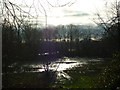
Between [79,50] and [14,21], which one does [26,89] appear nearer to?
[14,21]

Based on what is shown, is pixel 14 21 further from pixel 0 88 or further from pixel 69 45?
pixel 69 45

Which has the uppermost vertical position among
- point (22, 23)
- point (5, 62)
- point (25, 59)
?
point (22, 23)

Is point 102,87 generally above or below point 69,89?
above

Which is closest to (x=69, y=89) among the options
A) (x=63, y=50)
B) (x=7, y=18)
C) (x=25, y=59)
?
(x=7, y=18)

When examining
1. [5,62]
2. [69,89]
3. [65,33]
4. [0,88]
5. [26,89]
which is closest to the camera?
[0,88]

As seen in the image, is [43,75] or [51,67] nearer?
[43,75]

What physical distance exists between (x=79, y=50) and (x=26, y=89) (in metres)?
60.3

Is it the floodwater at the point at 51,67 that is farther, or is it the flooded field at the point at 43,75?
the floodwater at the point at 51,67

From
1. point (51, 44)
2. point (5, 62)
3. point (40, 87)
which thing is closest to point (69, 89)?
point (40, 87)

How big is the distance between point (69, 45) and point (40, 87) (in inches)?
3005

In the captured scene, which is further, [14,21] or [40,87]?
[40,87]

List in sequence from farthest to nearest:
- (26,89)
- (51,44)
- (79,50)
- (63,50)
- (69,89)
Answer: (51,44) < (63,50) < (79,50) < (69,89) < (26,89)

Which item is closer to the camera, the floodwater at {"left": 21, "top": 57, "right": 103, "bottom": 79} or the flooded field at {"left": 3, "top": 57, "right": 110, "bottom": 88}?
the flooded field at {"left": 3, "top": 57, "right": 110, "bottom": 88}

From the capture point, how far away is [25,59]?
166 feet
